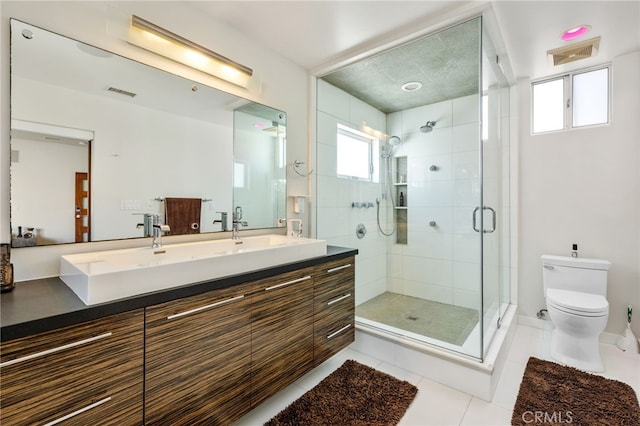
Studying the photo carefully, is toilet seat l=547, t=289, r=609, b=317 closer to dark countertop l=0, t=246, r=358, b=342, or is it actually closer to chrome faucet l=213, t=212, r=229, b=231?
dark countertop l=0, t=246, r=358, b=342

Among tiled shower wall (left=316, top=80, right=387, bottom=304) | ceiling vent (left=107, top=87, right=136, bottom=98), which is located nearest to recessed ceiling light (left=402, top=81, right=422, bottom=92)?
tiled shower wall (left=316, top=80, right=387, bottom=304)

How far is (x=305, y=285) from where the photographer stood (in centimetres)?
177

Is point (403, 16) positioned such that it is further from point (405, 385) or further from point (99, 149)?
point (405, 385)

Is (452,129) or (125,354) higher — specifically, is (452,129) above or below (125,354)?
above

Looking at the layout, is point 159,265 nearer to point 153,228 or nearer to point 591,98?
point 153,228

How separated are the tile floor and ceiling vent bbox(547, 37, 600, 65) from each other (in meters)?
2.39

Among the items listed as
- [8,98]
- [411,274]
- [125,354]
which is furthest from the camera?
[411,274]

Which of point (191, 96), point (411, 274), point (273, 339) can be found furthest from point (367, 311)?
point (191, 96)

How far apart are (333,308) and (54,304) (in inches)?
57.0

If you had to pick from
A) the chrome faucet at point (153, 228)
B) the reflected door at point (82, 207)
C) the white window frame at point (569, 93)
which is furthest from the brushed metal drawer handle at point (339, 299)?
the white window frame at point (569, 93)

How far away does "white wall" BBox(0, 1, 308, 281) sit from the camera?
125cm

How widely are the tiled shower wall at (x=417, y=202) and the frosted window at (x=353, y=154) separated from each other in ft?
0.28

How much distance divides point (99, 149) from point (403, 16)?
200 cm

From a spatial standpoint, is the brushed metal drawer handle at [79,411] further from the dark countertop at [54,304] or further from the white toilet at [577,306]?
the white toilet at [577,306]
